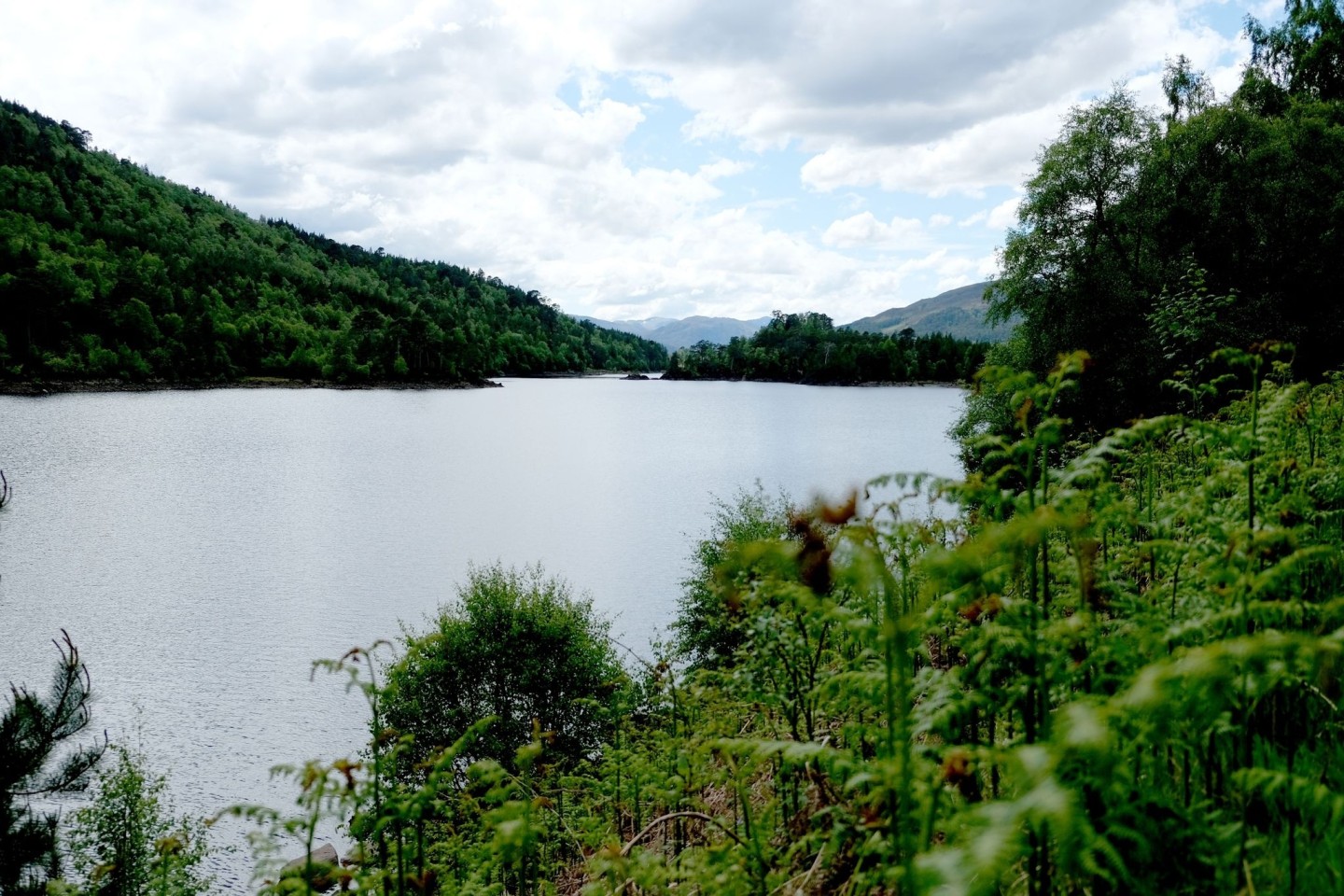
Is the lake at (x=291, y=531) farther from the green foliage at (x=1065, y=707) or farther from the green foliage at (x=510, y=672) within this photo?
the green foliage at (x=510, y=672)

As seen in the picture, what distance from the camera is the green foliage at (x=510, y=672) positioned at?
24.3 m

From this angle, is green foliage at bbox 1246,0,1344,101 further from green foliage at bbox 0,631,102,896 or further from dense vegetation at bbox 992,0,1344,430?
green foliage at bbox 0,631,102,896

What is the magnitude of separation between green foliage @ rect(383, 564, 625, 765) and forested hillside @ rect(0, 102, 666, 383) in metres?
119

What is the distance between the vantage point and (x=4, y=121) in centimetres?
17538

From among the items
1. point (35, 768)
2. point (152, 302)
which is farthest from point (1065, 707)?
point (152, 302)

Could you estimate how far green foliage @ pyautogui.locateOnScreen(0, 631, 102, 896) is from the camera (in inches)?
279

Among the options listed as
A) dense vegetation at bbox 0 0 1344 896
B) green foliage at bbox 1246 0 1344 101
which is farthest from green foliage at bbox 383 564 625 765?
green foliage at bbox 1246 0 1344 101

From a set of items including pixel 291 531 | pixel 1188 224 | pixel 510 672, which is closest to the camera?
pixel 510 672

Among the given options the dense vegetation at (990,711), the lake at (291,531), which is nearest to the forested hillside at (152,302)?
the lake at (291,531)

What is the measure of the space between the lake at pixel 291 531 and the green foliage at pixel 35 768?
4.61 metres

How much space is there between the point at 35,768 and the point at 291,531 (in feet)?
159

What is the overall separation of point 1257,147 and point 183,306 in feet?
519

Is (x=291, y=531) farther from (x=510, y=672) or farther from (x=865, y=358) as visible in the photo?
(x=865, y=358)

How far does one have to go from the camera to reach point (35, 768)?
7.34 m
